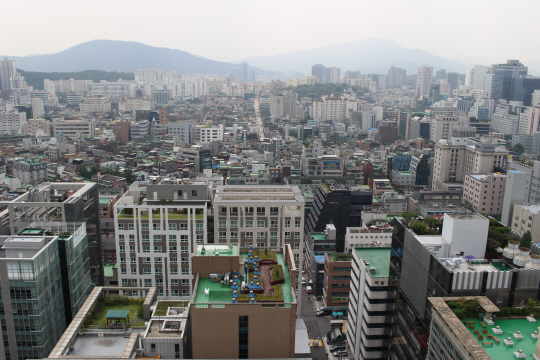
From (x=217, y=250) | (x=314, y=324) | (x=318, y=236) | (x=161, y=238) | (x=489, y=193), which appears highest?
(x=217, y=250)

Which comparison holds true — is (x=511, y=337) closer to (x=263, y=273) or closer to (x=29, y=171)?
(x=263, y=273)

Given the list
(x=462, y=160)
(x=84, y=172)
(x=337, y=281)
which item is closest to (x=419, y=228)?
(x=337, y=281)

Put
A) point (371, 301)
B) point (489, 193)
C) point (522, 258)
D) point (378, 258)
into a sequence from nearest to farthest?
point (522, 258) < point (371, 301) < point (378, 258) < point (489, 193)

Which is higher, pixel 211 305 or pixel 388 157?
pixel 211 305

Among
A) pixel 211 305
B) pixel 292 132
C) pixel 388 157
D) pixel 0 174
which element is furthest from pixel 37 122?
pixel 211 305

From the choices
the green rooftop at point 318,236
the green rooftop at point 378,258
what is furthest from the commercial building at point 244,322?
the green rooftop at point 318,236

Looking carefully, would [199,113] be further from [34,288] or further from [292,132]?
[34,288]
